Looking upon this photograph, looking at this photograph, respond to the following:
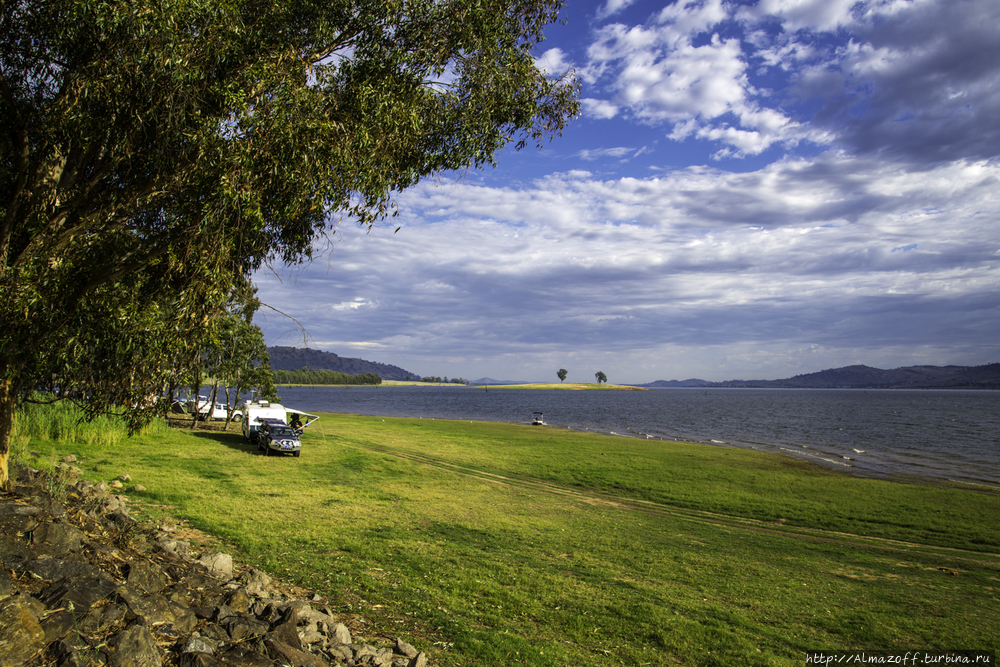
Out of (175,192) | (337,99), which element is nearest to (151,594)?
(175,192)

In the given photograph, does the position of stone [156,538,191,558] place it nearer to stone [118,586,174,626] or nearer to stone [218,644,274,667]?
stone [118,586,174,626]

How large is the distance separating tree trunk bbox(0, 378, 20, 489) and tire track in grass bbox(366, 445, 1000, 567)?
15.8 metres

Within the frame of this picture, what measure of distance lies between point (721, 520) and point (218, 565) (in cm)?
1517

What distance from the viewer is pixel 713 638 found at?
8.10 meters

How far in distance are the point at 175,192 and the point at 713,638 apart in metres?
10.5

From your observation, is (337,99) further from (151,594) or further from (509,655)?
(509,655)

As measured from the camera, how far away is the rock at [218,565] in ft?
25.4

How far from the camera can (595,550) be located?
12914 mm

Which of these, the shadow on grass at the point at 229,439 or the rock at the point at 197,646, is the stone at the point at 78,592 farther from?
the shadow on grass at the point at 229,439

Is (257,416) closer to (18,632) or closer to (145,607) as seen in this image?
(145,607)

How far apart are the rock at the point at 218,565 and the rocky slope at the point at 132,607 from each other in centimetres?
2

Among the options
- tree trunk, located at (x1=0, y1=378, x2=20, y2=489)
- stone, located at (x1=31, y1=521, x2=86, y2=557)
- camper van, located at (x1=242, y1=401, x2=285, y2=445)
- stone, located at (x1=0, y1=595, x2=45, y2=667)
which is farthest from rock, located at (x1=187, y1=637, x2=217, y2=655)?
camper van, located at (x1=242, y1=401, x2=285, y2=445)

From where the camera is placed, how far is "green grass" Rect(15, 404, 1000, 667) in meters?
8.11

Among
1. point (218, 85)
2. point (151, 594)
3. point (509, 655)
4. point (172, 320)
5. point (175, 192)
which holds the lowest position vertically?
point (509, 655)
